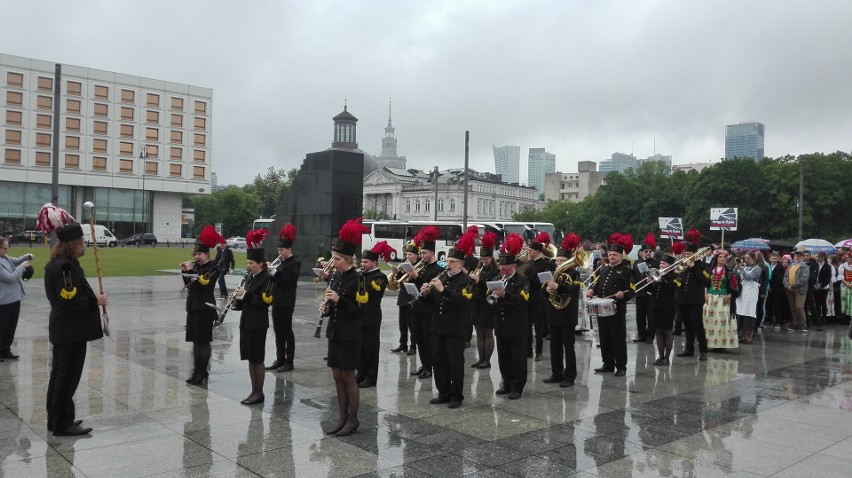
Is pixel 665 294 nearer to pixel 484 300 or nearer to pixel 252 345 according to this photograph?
pixel 484 300

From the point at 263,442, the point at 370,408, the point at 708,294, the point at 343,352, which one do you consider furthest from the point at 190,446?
the point at 708,294

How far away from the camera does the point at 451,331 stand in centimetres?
802

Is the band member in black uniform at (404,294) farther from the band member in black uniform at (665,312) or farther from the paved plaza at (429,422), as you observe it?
the band member in black uniform at (665,312)

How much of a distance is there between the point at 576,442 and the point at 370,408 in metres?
2.52

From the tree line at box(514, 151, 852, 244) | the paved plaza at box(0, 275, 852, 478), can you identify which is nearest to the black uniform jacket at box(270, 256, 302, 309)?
the paved plaza at box(0, 275, 852, 478)

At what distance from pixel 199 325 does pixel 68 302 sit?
2.36 meters

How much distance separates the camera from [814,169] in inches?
2375

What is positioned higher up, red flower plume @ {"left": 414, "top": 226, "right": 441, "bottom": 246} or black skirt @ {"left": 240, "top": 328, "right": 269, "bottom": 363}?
red flower plume @ {"left": 414, "top": 226, "right": 441, "bottom": 246}

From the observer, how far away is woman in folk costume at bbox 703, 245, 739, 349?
40.5 feet

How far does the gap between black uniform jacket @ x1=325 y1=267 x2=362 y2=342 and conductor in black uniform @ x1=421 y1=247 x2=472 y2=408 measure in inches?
50.7

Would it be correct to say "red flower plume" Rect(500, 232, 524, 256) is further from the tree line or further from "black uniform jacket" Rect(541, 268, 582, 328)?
the tree line

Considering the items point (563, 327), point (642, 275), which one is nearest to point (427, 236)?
point (563, 327)

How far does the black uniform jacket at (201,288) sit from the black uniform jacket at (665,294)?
709cm

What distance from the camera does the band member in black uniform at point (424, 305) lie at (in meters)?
9.52
